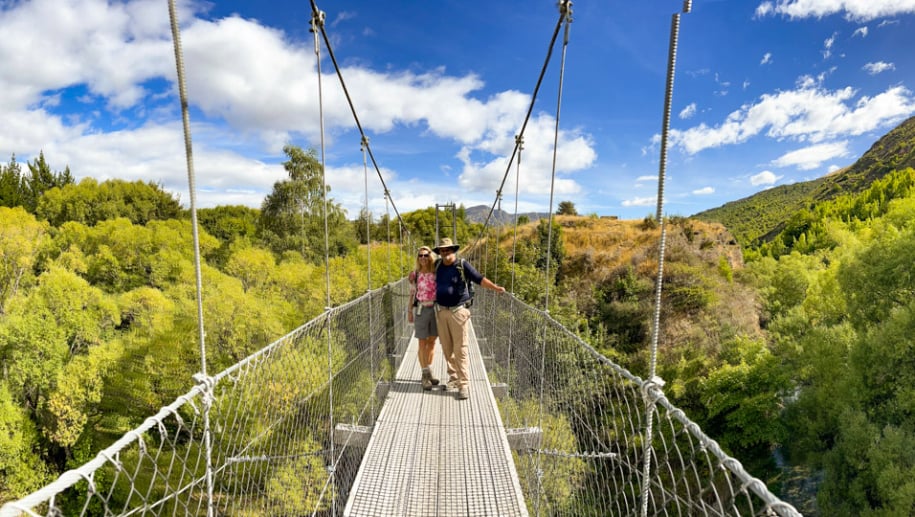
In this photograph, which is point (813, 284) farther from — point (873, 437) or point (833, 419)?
point (873, 437)

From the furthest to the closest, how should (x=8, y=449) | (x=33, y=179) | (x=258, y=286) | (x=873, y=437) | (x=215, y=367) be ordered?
(x=33, y=179)
(x=258, y=286)
(x=215, y=367)
(x=8, y=449)
(x=873, y=437)

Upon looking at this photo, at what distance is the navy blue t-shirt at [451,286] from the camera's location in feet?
7.77

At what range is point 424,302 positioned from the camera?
100 inches

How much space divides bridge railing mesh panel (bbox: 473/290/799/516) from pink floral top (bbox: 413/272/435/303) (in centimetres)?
57

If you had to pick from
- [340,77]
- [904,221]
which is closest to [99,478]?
[340,77]

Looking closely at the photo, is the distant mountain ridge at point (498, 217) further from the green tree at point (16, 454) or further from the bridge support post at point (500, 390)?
the green tree at point (16, 454)

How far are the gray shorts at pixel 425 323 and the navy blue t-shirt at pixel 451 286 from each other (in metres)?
0.20

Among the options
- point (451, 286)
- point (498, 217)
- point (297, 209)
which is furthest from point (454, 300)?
point (297, 209)

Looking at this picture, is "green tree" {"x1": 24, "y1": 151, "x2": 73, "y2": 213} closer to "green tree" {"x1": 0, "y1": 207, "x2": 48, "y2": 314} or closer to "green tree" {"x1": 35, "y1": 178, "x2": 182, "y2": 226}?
"green tree" {"x1": 35, "y1": 178, "x2": 182, "y2": 226}

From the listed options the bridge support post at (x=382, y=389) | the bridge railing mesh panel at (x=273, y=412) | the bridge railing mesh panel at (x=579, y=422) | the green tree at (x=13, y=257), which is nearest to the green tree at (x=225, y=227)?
the green tree at (x=13, y=257)

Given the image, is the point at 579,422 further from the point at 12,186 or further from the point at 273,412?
the point at 12,186

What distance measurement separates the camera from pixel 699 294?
15109mm

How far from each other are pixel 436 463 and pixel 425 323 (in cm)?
86

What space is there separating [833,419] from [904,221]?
5.39 metres
